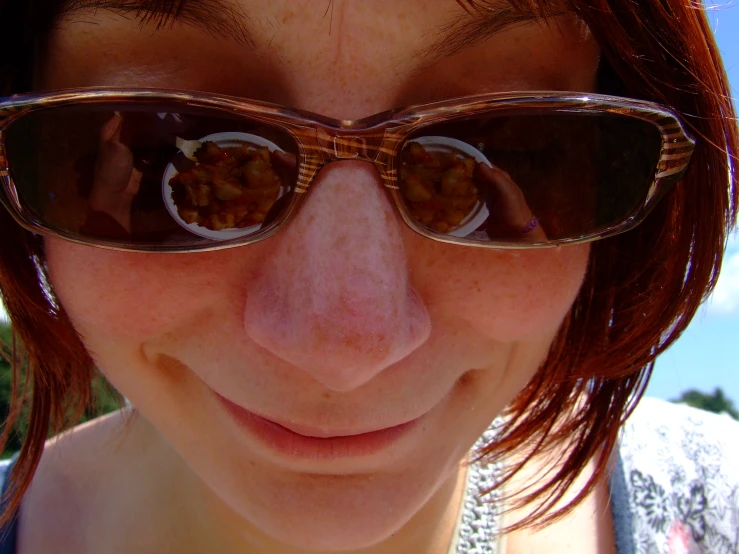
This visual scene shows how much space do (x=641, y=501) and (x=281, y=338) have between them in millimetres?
1060

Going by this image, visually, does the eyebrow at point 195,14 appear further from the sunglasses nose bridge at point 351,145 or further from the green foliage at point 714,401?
the green foliage at point 714,401

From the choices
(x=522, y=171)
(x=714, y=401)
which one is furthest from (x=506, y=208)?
(x=714, y=401)

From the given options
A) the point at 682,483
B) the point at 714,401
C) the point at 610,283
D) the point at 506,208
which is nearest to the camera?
the point at 506,208

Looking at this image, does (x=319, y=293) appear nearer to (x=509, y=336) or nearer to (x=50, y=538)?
(x=509, y=336)

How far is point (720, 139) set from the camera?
3.26 ft

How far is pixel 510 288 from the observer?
2.98ft

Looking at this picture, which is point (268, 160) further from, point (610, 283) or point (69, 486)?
point (69, 486)

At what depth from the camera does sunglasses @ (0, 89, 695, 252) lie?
741 mm

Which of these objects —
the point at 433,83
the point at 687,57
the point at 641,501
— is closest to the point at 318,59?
the point at 433,83

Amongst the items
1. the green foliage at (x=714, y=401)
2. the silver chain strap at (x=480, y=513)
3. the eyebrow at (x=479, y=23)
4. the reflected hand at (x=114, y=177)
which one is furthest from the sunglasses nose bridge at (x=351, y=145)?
the green foliage at (x=714, y=401)

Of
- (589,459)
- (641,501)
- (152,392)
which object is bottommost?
(641,501)

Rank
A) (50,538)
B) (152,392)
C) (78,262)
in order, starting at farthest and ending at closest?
(50,538), (152,392), (78,262)

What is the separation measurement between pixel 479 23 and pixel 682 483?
1.22 meters

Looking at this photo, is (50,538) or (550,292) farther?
(50,538)
